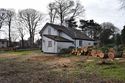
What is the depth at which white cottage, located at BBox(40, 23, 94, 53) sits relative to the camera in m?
38.2

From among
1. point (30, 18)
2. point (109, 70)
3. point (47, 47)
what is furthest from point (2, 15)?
point (109, 70)

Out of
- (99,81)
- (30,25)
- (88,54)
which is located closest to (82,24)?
(30,25)

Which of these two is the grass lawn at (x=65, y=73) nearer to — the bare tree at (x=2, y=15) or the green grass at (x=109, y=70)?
the green grass at (x=109, y=70)

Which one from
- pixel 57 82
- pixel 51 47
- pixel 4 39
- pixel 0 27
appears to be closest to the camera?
pixel 57 82

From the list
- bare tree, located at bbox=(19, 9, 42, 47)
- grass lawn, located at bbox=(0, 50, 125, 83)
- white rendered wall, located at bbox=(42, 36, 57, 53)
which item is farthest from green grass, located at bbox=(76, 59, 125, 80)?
bare tree, located at bbox=(19, 9, 42, 47)

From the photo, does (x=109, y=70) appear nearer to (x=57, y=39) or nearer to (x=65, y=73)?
(x=65, y=73)

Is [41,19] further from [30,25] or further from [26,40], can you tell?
[26,40]

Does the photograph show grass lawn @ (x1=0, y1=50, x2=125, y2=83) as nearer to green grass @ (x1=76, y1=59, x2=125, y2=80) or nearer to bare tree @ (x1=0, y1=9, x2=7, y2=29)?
green grass @ (x1=76, y1=59, x2=125, y2=80)

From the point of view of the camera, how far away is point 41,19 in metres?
72.2

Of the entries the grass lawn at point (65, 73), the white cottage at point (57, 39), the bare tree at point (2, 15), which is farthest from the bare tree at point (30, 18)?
the grass lawn at point (65, 73)

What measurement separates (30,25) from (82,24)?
15.4m

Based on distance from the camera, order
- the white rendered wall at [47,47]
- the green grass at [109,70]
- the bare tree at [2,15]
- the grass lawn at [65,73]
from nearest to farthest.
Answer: the grass lawn at [65,73]
the green grass at [109,70]
the white rendered wall at [47,47]
the bare tree at [2,15]

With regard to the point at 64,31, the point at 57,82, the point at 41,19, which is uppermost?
the point at 41,19

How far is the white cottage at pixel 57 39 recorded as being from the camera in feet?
125
